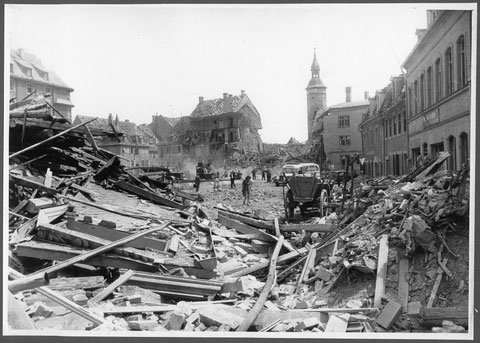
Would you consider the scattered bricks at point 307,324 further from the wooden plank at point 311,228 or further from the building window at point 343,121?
the building window at point 343,121

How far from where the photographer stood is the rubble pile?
16.3 ft

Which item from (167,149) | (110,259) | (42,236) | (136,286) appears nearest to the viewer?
(136,286)

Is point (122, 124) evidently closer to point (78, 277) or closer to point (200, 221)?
point (200, 221)

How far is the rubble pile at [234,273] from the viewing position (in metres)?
4.96

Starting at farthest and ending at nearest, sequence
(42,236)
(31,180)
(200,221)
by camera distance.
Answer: (200,221), (31,180), (42,236)

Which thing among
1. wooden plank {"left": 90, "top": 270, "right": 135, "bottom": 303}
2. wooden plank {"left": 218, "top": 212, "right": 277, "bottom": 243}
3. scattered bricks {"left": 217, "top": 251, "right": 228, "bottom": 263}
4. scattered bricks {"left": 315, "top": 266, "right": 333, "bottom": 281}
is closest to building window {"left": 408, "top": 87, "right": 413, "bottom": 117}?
wooden plank {"left": 218, "top": 212, "right": 277, "bottom": 243}

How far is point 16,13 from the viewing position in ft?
17.7

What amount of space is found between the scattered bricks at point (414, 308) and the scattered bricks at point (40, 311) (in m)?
4.85

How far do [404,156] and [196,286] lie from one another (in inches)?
781

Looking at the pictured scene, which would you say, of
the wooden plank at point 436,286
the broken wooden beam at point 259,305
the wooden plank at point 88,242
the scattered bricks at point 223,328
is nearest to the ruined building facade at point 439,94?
the wooden plank at point 436,286

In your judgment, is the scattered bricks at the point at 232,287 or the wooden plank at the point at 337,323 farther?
the scattered bricks at the point at 232,287

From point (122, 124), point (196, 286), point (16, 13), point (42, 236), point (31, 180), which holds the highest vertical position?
point (122, 124)

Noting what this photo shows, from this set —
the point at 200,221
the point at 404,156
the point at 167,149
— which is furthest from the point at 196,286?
the point at 167,149

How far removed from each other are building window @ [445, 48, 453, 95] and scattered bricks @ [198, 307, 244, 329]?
36.2ft
